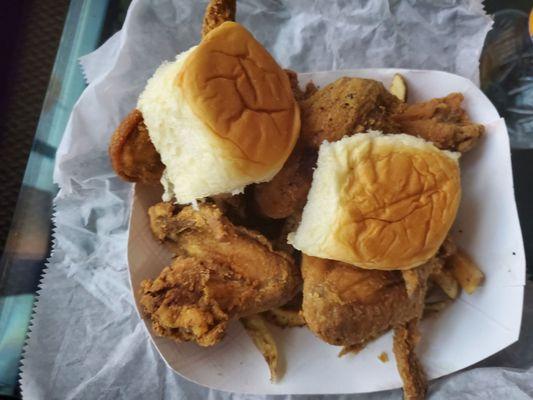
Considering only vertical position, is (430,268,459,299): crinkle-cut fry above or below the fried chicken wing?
below

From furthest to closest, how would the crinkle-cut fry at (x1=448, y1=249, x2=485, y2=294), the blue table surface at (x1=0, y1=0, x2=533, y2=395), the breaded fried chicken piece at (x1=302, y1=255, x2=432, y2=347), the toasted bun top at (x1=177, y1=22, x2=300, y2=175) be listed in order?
the blue table surface at (x1=0, y1=0, x2=533, y2=395) < the crinkle-cut fry at (x1=448, y1=249, x2=485, y2=294) < the breaded fried chicken piece at (x1=302, y1=255, x2=432, y2=347) < the toasted bun top at (x1=177, y1=22, x2=300, y2=175)

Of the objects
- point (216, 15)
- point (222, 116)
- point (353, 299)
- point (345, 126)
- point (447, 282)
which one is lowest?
point (447, 282)

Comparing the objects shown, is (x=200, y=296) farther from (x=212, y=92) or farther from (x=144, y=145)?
(x=212, y=92)

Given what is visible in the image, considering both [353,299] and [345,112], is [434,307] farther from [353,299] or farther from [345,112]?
[345,112]

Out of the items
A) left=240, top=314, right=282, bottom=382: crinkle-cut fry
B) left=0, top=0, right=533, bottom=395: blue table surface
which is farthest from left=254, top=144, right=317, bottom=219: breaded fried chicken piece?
left=0, top=0, right=533, bottom=395: blue table surface

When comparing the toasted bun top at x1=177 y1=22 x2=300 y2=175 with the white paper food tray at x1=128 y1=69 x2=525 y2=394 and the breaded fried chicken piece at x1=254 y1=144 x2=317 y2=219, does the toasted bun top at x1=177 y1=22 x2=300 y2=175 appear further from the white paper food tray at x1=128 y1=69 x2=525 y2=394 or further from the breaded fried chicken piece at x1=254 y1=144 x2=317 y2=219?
the white paper food tray at x1=128 y1=69 x2=525 y2=394

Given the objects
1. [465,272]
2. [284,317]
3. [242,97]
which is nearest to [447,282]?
[465,272]
